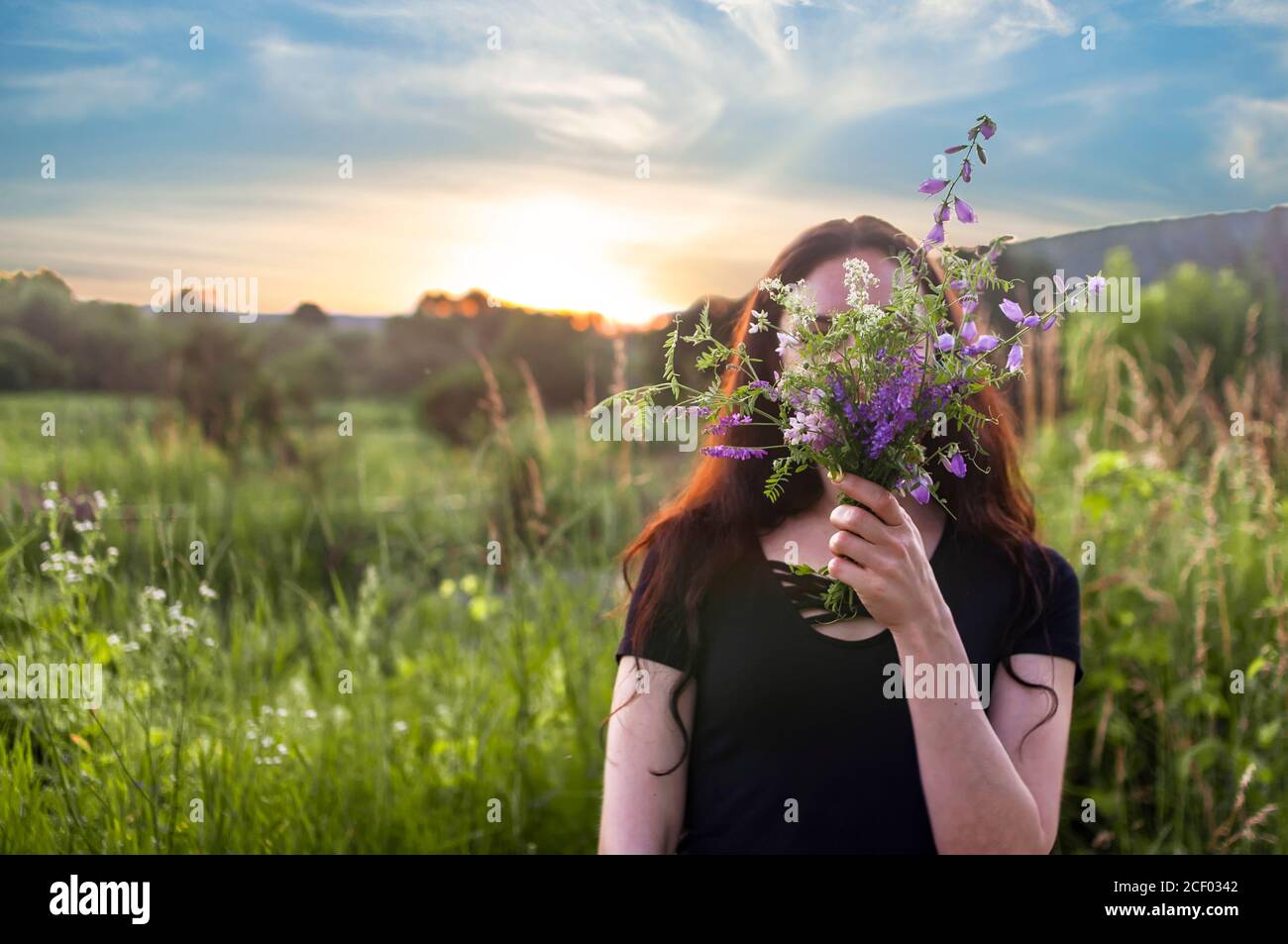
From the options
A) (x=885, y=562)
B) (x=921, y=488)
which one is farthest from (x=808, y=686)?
(x=921, y=488)

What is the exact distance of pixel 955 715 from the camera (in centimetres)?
157

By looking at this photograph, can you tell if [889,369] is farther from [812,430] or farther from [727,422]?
[727,422]

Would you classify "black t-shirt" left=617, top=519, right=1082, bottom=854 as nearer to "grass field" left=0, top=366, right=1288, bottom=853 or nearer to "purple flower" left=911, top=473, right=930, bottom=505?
"purple flower" left=911, top=473, right=930, bottom=505

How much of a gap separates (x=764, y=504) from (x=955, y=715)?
604 mm

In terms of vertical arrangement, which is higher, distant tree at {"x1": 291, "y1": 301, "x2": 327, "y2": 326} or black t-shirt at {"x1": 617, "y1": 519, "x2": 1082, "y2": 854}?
distant tree at {"x1": 291, "y1": 301, "x2": 327, "y2": 326}

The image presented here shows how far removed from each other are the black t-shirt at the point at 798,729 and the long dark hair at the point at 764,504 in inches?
1.5

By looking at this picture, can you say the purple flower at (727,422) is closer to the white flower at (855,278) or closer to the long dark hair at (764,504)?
the white flower at (855,278)

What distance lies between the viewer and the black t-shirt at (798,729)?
1810mm

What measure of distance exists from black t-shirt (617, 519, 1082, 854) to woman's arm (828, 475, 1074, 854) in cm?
8

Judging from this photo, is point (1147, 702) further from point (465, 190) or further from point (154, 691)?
point (154, 691)

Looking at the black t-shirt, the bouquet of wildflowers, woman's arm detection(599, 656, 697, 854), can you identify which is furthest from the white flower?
woman's arm detection(599, 656, 697, 854)

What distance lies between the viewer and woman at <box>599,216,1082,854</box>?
1.81 meters

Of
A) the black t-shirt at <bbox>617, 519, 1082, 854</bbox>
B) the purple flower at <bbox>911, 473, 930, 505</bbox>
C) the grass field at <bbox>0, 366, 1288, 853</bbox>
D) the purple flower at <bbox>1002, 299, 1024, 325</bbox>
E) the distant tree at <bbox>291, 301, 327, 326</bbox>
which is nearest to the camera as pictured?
the purple flower at <bbox>1002, 299, 1024, 325</bbox>
